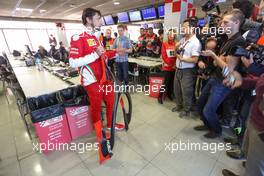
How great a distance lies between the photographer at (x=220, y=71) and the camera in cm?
135

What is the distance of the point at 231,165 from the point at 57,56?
609cm

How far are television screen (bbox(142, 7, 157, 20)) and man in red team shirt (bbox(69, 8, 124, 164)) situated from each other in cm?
426

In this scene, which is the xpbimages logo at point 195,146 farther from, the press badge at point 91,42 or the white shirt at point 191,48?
the press badge at point 91,42

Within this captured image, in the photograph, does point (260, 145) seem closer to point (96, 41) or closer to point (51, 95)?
point (96, 41)

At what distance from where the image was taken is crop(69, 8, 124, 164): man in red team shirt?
1.49 m

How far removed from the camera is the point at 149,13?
5.24 meters

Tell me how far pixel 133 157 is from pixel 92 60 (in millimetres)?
1253

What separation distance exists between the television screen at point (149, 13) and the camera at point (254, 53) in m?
4.61

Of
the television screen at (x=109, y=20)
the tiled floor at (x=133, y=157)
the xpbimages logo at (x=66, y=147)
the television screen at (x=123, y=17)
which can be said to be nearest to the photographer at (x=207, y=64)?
the tiled floor at (x=133, y=157)

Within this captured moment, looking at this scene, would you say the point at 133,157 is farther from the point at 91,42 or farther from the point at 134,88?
the point at 134,88

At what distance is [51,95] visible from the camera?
5.80ft

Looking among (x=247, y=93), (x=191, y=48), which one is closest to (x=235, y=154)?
(x=247, y=93)

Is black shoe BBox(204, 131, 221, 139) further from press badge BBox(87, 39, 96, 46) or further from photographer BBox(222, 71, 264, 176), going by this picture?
press badge BBox(87, 39, 96, 46)

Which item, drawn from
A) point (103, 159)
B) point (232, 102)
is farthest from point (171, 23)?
point (103, 159)
